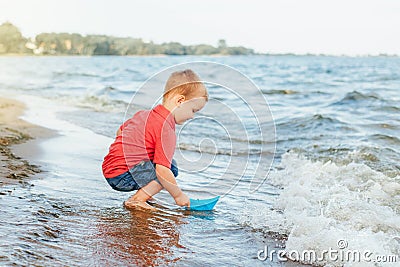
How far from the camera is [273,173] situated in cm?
569

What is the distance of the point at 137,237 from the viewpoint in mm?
3016

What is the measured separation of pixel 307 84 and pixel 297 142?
12.7 meters

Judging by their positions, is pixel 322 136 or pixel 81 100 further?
pixel 81 100

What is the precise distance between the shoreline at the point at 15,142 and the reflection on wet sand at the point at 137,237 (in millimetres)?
1070

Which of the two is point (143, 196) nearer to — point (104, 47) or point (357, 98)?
point (357, 98)

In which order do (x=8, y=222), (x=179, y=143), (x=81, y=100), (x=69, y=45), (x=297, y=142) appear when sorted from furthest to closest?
(x=69, y=45) < (x=81, y=100) < (x=297, y=142) < (x=179, y=143) < (x=8, y=222)

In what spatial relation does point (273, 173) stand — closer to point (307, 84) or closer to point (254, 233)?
point (254, 233)

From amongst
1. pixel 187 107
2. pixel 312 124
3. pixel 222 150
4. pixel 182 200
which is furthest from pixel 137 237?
pixel 312 124

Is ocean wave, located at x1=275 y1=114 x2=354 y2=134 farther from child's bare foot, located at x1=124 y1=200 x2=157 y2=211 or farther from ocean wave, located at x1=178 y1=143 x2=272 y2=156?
child's bare foot, located at x1=124 y1=200 x2=157 y2=211

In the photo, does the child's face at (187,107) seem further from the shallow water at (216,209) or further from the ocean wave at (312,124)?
the ocean wave at (312,124)

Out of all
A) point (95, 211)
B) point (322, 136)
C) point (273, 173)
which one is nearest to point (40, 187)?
point (95, 211)

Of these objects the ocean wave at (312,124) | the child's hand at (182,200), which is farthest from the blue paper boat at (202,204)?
the ocean wave at (312,124)

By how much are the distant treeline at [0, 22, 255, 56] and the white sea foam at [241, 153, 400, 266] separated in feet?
184

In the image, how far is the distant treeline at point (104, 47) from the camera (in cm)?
6761
